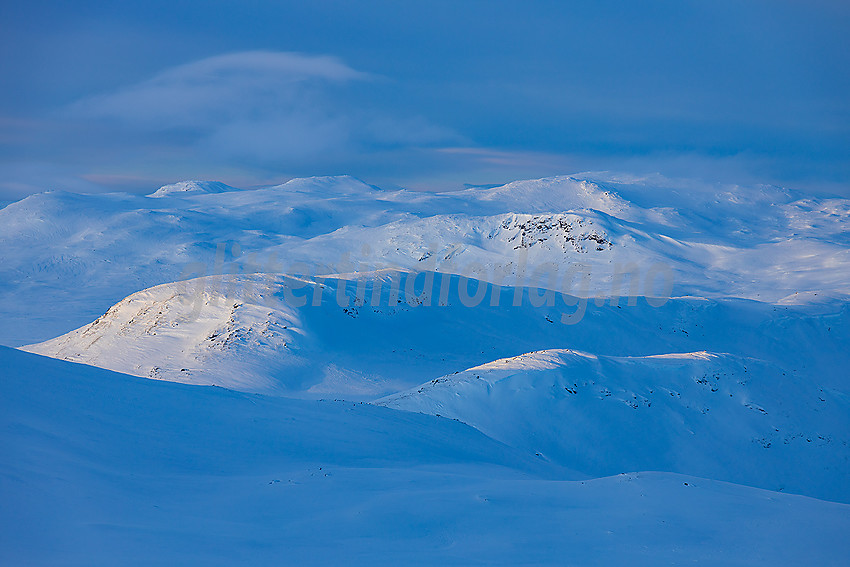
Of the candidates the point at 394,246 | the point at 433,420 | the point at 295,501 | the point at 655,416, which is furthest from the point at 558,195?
the point at 295,501

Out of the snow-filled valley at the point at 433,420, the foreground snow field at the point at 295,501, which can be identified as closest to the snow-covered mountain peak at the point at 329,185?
the snow-filled valley at the point at 433,420

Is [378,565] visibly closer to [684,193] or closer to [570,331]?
[570,331]

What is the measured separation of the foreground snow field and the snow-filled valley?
5 cm

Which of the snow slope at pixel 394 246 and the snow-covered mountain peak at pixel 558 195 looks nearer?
the snow slope at pixel 394 246

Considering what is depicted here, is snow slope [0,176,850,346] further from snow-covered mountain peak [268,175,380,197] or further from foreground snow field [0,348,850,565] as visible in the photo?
snow-covered mountain peak [268,175,380,197]

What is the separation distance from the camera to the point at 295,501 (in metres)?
8.78

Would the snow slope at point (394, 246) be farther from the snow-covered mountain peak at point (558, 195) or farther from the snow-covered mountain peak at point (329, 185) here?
Answer: the snow-covered mountain peak at point (329, 185)

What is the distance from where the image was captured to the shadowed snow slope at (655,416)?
18484 millimetres

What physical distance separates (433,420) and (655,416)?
8722 mm

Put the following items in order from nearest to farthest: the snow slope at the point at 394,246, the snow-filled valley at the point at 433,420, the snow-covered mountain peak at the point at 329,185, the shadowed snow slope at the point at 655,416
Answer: the snow-filled valley at the point at 433,420 < the shadowed snow slope at the point at 655,416 < the snow slope at the point at 394,246 < the snow-covered mountain peak at the point at 329,185

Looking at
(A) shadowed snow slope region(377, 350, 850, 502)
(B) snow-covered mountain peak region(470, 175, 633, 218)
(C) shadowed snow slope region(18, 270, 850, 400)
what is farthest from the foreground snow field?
(B) snow-covered mountain peak region(470, 175, 633, 218)

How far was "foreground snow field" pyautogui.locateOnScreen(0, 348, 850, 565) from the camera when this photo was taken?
7105mm

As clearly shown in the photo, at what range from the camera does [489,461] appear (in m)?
13.2

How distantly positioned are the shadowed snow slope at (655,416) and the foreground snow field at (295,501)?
6.20 meters
